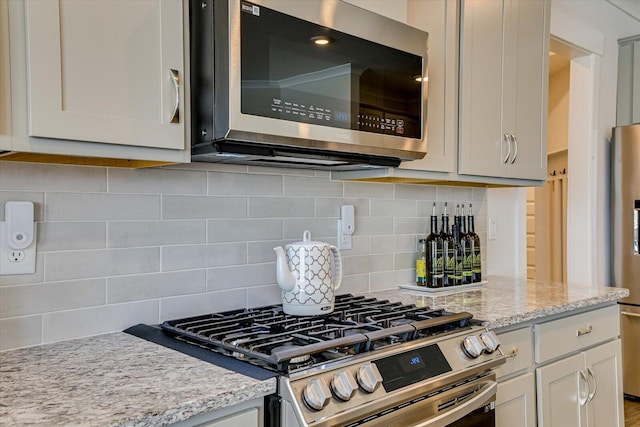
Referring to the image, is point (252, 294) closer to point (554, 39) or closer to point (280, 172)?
point (280, 172)

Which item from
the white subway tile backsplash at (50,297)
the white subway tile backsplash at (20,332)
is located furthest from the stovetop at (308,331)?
the white subway tile backsplash at (20,332)

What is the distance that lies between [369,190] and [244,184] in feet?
2.15

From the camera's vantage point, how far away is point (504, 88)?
2.33 m

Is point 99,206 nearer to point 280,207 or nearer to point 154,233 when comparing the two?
point 154,233

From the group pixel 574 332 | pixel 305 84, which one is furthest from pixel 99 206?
pixel 574 332

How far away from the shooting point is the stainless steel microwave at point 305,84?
1.38 m

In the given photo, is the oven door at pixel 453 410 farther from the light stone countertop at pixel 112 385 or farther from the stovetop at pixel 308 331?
the light stone countertop at pixel 112 385

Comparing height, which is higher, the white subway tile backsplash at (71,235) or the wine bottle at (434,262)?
the white subway tile backsplash at (71,235)

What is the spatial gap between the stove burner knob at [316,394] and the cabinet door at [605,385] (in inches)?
58.7

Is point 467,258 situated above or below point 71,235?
below

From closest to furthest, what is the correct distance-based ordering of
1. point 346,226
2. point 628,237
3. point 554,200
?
point 346,226, point 628,237, point 554,200

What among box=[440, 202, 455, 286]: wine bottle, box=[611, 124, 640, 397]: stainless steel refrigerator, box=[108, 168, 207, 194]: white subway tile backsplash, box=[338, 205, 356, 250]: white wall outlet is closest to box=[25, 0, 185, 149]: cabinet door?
box=[108, 168, 207, 194]: white subway tile backsplash

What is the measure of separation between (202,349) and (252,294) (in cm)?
53

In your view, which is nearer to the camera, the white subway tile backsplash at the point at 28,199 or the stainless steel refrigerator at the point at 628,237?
the white subway tile backsplash at the point at 28,199
